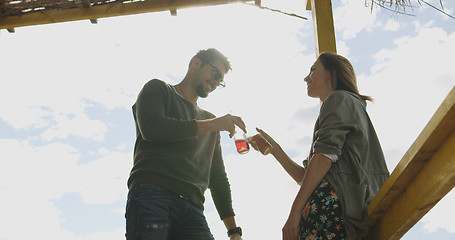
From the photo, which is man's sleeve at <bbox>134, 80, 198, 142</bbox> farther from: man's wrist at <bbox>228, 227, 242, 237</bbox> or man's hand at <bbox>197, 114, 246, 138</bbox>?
man's wrist at <bbox>228, 227, 242, 237</bbox>

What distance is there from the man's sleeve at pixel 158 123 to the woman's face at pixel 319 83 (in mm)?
590

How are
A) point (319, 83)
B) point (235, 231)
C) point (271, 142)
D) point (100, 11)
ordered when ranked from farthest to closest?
1. point (100, 11)
2. point (235, 231)
3. point (271, 142)
4. point (319, 83)

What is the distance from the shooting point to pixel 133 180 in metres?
2.02

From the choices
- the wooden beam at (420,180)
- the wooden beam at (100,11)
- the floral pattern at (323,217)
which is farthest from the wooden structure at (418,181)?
the wooden beam at (100,11)

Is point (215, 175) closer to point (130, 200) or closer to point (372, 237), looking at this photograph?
point (130, 200)

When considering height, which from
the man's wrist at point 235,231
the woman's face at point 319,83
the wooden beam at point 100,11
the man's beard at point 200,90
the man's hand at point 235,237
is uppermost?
the wooden beam at point 100,11

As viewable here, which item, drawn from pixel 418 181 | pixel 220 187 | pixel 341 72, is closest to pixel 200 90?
pixel 220 187

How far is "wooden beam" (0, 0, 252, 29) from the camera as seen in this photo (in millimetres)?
3195

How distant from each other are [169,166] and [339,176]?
2.64ft

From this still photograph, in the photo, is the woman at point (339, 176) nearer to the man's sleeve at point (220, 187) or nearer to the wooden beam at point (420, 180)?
the wooden beam at point (420, 180)

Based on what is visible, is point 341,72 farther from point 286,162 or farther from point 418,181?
point 418,181

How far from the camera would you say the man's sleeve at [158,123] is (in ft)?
6.68

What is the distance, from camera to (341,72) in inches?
78.1

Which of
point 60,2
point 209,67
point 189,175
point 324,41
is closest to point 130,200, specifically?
point 189,175
